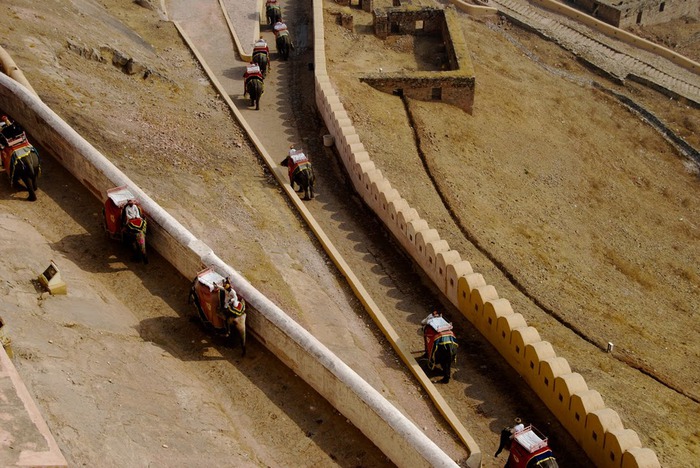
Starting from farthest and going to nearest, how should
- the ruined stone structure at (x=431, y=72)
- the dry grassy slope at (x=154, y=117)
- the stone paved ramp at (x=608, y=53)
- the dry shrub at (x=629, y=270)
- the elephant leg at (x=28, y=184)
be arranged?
the stone paved ramp at (x=608, y=53)
the ruined stone structure at (x=431, y=72)
the dry shrub at (x=629, y=270)
the dry grassy slope at (x=154, y=117)
the elephant leg at (x=28, y=184)

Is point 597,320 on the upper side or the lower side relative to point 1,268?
lower

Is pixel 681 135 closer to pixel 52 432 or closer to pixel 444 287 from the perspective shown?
pixel 444 287

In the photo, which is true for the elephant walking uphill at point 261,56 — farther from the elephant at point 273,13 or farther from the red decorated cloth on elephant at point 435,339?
the red decorated cloth on elephant at point 435,339

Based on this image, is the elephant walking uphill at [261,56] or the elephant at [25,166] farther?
the elephant walking uphill at [261,56]

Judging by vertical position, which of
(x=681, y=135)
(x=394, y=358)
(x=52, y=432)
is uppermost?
(x=52, y=432)

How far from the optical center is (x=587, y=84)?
4097cm

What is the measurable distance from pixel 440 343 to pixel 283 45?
17.1 m

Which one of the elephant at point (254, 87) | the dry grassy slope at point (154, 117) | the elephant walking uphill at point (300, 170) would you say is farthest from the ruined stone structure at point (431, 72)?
the elephant walking uphill at point (300, 170)

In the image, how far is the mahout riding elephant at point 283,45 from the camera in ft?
102

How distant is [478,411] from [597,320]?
614cm

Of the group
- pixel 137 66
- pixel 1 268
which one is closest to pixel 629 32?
pixel 137 66

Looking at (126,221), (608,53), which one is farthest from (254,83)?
(608,53)

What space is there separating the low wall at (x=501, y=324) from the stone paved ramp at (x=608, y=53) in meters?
22.2

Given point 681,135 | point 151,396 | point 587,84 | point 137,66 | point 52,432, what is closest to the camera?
point 52,432
